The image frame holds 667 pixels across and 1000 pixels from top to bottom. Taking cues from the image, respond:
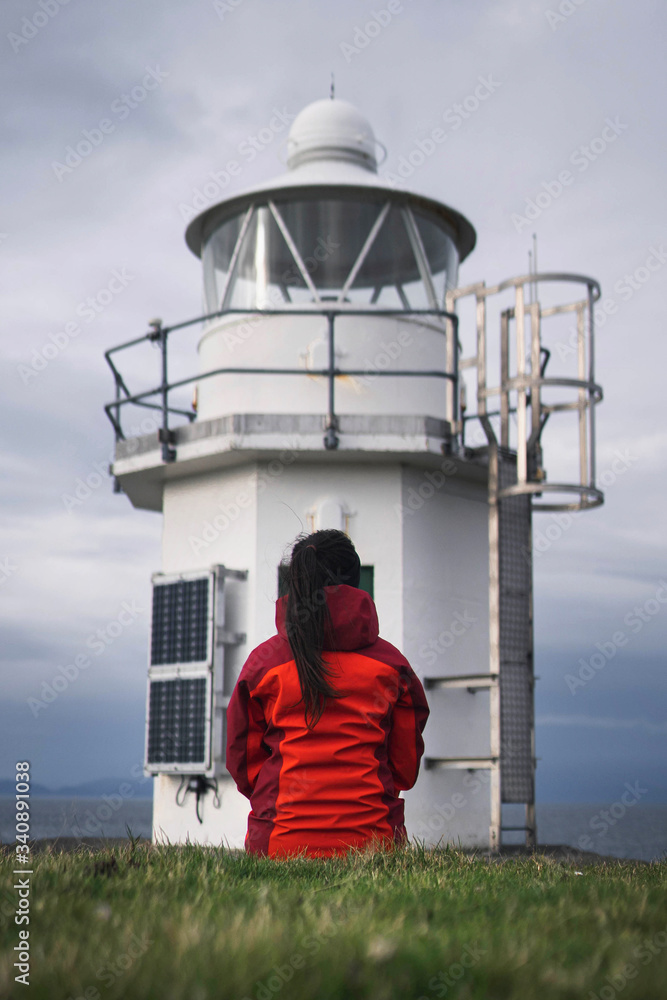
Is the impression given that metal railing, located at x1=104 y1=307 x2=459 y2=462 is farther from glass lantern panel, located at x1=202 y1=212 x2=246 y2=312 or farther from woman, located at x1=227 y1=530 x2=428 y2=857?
woman, located at x1=227 y1=530 x2=428 y2=857

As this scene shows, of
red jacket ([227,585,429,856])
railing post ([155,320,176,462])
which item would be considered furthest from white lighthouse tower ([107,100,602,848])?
red jacket ([227,585,429,856])

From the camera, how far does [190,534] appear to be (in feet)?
36.8

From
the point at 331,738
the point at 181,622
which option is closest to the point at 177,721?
the point at 181,622

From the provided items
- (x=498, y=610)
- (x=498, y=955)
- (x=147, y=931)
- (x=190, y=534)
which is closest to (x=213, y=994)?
(x=147, y=931)

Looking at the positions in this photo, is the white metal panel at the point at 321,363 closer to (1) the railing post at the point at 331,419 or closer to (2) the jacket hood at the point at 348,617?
(1) the railing post at the point at 331,419

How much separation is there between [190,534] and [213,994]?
9134mm

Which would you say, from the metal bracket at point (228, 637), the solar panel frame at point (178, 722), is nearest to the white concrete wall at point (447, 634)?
the metal bracket at point (228, 637)

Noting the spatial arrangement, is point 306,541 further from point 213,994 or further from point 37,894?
point 213,994

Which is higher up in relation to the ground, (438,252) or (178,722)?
(438,252)

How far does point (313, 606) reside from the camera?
4543mm

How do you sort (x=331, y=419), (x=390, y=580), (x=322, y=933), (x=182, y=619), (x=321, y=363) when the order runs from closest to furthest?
(x=322, y=933) → (x=331, y=419) → (x=390, y=580) → (x=182, y=619) → (x=321, y=363)

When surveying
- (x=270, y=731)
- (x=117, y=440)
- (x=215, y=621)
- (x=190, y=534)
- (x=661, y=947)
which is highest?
(x=117, y=440)

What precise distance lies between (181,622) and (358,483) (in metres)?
2.10

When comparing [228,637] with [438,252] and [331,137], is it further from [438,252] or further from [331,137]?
[331,137]
